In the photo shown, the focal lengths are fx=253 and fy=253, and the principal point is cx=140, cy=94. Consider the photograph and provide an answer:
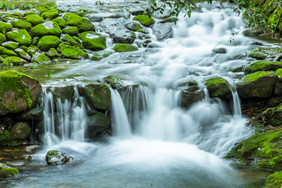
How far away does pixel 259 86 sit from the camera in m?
7.72

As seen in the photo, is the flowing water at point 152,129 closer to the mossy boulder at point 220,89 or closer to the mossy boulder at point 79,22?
the mossy boulder at point 220,89

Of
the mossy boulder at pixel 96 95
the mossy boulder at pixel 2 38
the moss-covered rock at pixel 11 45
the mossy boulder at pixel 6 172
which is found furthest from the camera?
the mossy boulder at pixel 2 38

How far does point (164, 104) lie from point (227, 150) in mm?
2785

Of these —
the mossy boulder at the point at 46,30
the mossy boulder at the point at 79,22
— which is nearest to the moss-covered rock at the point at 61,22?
the mossy boulder at the point at 79,22

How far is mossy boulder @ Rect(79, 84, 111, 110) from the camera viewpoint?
7243 millimetres

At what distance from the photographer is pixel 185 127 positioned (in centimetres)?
775

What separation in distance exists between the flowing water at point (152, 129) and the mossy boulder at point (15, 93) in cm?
54

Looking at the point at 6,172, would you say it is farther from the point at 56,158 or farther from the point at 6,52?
the point at 6,52

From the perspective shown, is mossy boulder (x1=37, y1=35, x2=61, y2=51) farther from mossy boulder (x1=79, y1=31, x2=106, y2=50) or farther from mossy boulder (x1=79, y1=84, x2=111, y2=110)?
mossy boulder (x1=79, y1=84, x2=111, y2=110)

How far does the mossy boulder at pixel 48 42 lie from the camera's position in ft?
38.7

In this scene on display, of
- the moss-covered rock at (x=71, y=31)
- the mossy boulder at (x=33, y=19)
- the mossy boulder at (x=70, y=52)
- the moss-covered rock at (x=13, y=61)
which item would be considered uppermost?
the mossy boulder at (x=33, y=19)

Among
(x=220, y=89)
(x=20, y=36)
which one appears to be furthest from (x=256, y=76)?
(x=20, y=36)

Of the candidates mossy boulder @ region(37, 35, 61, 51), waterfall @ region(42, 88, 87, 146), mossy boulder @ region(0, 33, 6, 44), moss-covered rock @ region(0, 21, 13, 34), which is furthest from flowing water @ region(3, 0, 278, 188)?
moss-covered rock @ region(0, 21, 13, 34)

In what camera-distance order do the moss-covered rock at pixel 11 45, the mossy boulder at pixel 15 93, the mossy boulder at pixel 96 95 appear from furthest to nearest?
the moss-covered rock at pixel 11 45
the mossy boulder at pixel 96 95
the mossy boulder at pixel 15 93
